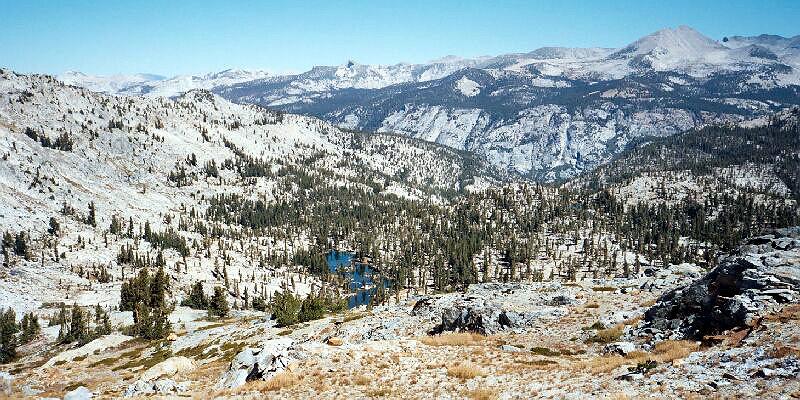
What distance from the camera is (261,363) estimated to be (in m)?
43.1

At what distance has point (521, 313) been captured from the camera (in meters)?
61.4

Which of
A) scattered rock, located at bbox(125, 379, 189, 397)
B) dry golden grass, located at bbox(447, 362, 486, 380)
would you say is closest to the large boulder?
scattered rock, located at bbox(125, 379, 189, 397)

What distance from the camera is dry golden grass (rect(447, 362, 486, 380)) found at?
121 ft

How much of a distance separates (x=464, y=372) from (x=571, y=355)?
14.1 m

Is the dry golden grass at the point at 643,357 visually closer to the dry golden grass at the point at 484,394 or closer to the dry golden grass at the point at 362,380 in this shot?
the dry golden grass at the point at 484,394

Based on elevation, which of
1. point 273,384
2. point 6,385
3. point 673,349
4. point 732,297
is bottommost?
point 6,385

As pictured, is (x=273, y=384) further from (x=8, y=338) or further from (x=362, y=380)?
(x=8, y=338)

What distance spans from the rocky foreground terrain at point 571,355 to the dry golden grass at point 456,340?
0.48ft

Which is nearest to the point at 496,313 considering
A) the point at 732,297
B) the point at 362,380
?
the point at 732,297

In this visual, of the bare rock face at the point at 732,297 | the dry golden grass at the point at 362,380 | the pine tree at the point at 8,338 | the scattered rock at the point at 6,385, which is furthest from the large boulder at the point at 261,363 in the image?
the pine tree at the point at 8,338

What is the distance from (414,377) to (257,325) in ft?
290

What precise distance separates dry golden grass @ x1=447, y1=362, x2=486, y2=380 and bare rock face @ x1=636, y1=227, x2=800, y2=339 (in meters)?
20.4

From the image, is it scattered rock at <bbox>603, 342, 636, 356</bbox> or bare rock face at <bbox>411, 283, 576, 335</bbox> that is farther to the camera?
bare rock face at <bbox>411, 283, 576, 335</bbox>

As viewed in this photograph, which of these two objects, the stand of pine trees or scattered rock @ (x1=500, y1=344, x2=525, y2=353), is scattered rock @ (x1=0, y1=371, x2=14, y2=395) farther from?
scattered rock @ (x1=500, y1=344, x2=525, y2=353)
